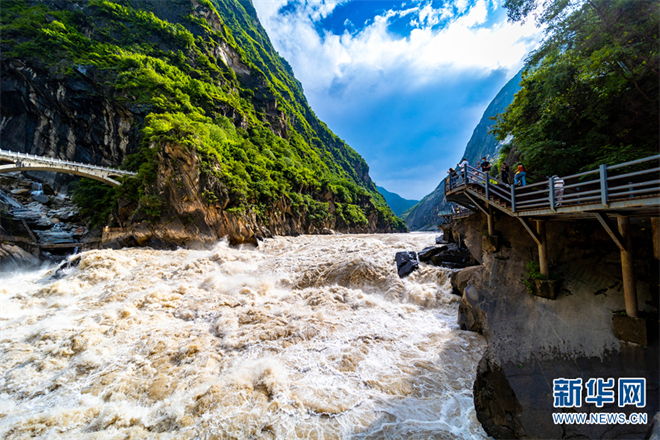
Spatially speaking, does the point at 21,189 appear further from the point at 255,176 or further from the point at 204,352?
the point at 204,352

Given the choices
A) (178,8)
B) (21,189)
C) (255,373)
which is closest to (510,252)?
(255,373)

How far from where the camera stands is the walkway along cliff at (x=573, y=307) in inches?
158

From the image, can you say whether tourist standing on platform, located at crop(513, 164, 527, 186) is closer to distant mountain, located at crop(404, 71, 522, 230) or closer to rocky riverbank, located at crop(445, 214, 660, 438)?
rocky riverbank, located at crop(445, 214, 660, 438)

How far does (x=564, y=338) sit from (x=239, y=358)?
837 cm

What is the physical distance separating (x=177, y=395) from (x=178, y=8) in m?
75.0

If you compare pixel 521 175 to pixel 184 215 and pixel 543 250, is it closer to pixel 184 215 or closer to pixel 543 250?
pixel 543 250

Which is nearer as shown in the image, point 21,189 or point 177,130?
point 177,130

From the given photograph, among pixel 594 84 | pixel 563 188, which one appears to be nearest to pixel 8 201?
pixel 563 188

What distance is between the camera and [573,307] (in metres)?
5.08

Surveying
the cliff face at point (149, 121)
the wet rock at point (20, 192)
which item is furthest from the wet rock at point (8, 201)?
the cliff face at point (149, 121)

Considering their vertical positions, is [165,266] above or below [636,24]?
below

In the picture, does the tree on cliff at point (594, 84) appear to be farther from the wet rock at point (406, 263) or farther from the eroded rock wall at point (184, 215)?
the eroded rock wall at point (184, 215)

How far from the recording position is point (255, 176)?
28.9 m

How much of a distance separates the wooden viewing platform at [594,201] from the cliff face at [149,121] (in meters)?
21.4
